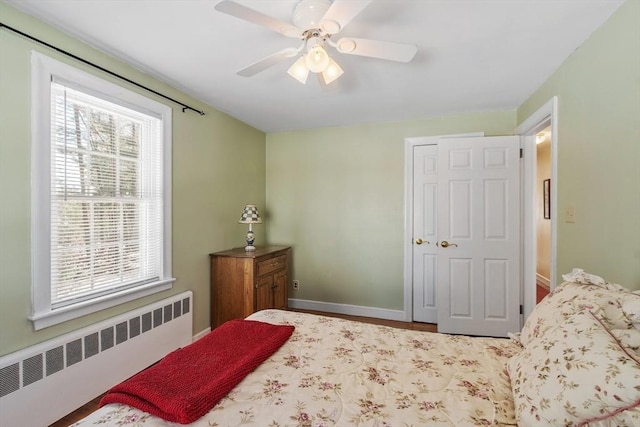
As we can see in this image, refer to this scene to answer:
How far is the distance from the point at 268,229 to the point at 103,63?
8.17 ft

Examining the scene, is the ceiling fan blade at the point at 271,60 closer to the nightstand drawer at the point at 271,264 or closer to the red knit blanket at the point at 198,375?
the red knit blanket at the point at 198,375

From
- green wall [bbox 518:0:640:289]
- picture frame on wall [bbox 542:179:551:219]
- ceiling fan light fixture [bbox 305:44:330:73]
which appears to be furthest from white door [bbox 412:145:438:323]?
picture frame on wall [bbox 542:179:551:219]

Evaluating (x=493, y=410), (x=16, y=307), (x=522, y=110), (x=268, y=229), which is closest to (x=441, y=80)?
(x=522, y=110)

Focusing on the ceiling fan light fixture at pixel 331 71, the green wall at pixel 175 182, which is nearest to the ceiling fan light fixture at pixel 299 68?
the ceiling fan light fixture at pixel 331 71

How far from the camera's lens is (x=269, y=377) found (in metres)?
1.17

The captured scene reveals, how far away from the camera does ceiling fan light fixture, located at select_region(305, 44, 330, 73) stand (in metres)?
1.53

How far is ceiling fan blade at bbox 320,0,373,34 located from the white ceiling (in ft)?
0.87

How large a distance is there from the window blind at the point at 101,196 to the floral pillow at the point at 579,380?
239cm

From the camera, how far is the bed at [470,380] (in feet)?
2.51

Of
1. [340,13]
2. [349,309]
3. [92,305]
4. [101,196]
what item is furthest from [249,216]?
[340,13]

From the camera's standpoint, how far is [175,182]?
2529 millimetres

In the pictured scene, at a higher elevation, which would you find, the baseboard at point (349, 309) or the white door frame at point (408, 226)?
the white door frame at point (408, 226)

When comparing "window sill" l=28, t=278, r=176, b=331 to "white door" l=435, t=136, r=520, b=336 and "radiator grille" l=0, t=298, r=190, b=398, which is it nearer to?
"radiator grille" l=0, t=298, r=190, b=398

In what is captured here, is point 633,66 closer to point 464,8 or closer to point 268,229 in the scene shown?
point 464,8
